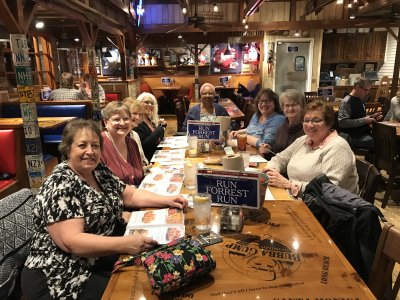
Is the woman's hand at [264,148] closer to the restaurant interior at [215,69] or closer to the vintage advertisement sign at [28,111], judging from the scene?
the restaurant interior at [215,69]

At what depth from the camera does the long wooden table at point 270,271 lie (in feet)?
3.34

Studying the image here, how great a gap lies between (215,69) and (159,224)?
37.7ft

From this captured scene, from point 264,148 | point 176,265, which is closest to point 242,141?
point 264,148

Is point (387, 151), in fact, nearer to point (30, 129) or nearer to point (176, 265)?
point (176, 265)

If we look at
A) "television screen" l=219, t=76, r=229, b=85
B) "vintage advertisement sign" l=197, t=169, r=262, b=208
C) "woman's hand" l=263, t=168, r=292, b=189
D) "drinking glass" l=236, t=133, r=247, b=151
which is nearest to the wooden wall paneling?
"television screen" l=219, t=76, r=229, b=85

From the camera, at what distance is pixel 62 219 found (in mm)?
1386

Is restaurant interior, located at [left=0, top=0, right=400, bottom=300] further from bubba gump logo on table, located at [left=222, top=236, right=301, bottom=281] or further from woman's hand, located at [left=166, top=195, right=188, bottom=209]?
woman's hand, located at [left=166, top=195, right=188, bottom=209]

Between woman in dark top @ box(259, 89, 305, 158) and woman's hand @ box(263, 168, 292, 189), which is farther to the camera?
woman in dark top @ box(259, 89, 305, 158)

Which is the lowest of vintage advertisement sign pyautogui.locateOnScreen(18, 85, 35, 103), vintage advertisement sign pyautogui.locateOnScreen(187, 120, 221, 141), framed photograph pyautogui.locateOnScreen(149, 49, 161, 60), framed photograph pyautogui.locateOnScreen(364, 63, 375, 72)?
vintage advertisement sign pyautogui.locateOnScreen(187, 120, 221, 141)

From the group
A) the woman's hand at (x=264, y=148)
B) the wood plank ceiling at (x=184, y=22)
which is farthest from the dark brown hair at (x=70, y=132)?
the wood plank ceiling at (x=184, y=22)

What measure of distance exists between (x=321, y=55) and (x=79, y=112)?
349 inches

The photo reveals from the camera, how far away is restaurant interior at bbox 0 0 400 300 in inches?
45.6

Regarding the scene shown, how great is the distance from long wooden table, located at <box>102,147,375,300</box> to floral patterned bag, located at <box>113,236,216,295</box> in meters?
0.04

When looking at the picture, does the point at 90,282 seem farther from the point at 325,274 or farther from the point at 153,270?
the point at 325,274
